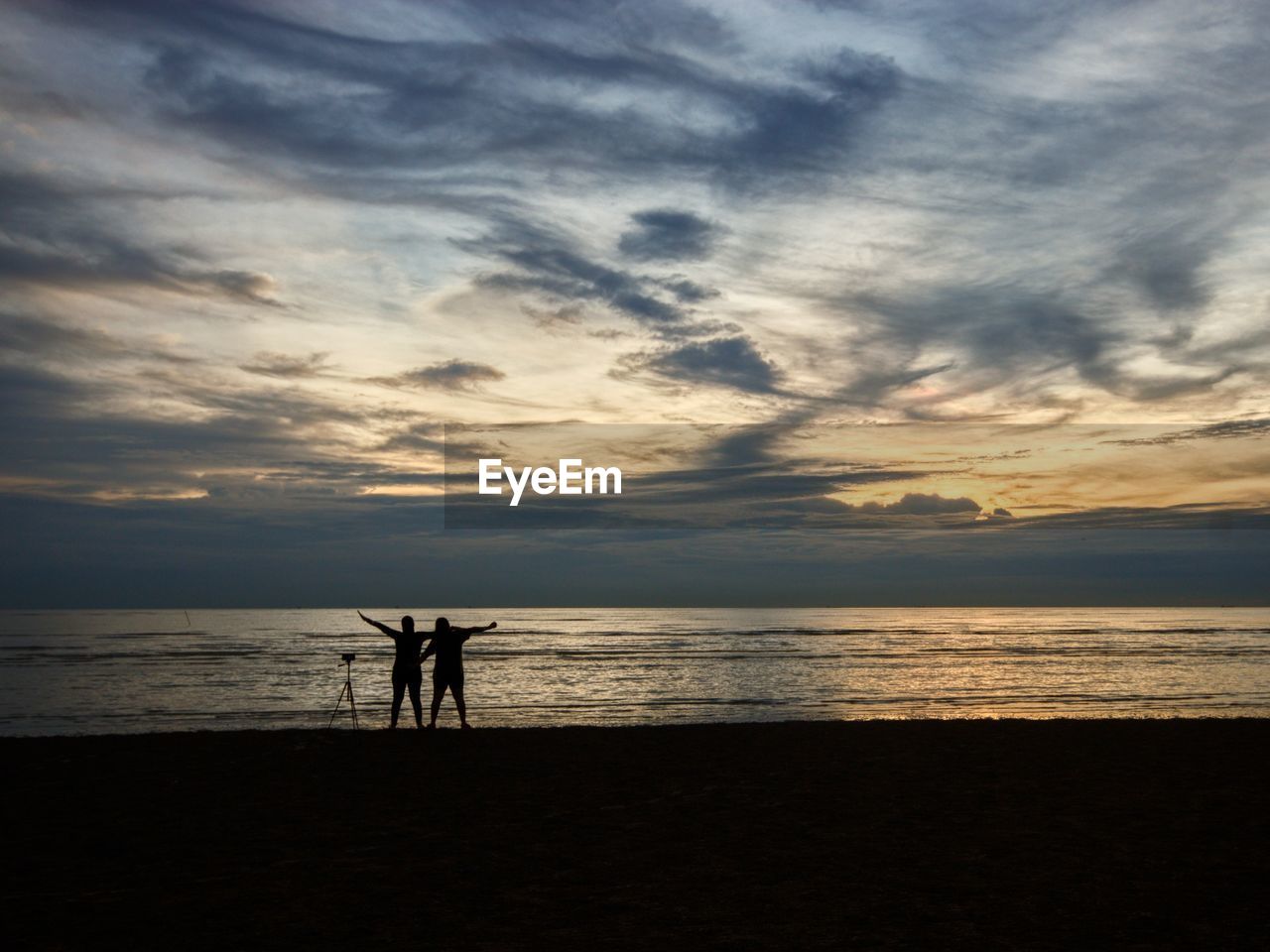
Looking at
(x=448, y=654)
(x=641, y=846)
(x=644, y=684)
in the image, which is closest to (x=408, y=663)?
(x=448, y=654)

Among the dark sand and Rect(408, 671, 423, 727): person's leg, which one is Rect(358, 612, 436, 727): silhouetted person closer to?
Rect(408, 671, 423, 727): person's leg

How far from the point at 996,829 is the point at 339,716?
65.6 feet

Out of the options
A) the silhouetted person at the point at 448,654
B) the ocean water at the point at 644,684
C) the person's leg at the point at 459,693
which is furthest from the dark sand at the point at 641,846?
the ocean water at the point at 644,684

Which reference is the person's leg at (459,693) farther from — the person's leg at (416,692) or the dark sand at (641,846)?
the dark sand at (641,846)

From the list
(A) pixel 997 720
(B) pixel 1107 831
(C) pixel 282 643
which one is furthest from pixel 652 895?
(C) pixel 282 643

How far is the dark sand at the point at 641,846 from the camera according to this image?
693 centimetres

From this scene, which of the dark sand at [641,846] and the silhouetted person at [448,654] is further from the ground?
the silhouetted person at [448,654]

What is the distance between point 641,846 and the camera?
9461 mm

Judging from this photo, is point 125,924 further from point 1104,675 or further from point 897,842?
point 1104,675

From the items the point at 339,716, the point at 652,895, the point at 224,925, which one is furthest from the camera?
the point at 339,716

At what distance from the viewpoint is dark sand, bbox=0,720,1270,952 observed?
6930 millimetres

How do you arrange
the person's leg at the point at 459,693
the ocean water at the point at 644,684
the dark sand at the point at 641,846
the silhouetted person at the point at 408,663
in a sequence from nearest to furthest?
the dark sand at the point at 641,846 < the person's leg at the point at 459,693 < the silhouetted person at the point at 408,663 < the ocean water at the point at 644,684

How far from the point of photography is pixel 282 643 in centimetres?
7362

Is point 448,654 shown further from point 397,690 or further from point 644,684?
point 644,684
